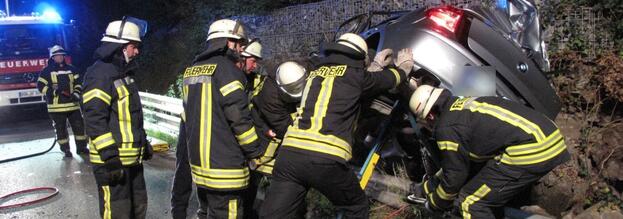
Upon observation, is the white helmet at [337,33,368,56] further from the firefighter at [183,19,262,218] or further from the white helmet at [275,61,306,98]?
the firefighter at [183,19,262,218]

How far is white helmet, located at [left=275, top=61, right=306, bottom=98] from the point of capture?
12.6ft

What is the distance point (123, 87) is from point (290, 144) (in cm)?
162

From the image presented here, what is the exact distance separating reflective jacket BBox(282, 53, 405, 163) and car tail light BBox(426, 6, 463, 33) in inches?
37.1

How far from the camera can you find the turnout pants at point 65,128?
845 centimetres

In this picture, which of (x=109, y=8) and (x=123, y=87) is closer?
(x=123, y=87)

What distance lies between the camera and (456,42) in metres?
4.07

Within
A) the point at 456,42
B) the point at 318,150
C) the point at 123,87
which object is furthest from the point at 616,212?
the point at 123,87

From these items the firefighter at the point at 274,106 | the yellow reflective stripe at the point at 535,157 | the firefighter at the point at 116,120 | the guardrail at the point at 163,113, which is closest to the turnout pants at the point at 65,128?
the guardrail at the point at 163,113

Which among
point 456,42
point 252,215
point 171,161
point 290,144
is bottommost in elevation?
point 171,161

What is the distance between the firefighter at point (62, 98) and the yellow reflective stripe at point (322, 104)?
20.8 feet

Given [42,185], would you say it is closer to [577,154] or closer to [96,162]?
[96,162]

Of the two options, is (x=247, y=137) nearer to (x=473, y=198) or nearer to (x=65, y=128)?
(x=473, y=198)

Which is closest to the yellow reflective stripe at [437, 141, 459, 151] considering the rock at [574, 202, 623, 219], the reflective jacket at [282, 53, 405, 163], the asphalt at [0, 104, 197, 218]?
the reflective jacket at [282, 53, 405, 163]

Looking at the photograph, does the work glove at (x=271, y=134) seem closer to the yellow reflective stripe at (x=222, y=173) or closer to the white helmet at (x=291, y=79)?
the white helmet at (x=291, y=79)
